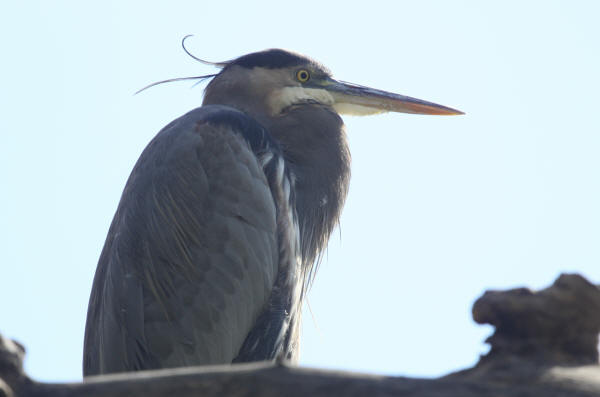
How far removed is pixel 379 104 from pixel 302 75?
51 cm

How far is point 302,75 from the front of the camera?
182 inches

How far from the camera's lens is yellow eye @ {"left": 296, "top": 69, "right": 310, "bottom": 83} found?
462 cm

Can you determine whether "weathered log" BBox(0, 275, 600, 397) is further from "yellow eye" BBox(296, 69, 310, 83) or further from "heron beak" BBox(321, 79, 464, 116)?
"heron beak" BBox(321, 79, 464, 116)

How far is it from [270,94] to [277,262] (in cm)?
114

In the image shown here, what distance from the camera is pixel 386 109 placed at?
4859mm

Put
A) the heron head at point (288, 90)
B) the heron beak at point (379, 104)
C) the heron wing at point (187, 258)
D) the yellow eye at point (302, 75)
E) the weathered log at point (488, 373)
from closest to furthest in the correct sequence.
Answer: the weathered log at point (488, 373)
the heron wing at point (187, 258)
the heron head at point (288, 90)
the yellow eye at point (302, 75)
the heron beak at point (379, 104)

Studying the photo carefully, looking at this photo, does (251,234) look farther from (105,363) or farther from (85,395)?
(85,395)

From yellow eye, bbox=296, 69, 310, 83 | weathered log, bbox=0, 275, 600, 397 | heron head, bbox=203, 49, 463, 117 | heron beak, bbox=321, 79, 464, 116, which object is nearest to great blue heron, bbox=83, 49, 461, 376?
heron head, bbox=203, 49, 463, 117

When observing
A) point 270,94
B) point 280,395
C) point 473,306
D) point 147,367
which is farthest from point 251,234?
point 280,395

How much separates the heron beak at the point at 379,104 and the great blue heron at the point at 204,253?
0.76 metres

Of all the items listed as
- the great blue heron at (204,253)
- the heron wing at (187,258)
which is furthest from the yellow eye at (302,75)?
the heron wing at (187,258)

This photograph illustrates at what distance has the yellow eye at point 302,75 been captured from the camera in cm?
462

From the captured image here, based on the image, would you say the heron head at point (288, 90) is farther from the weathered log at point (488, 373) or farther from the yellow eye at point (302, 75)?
the weathered log at point (488, 373)

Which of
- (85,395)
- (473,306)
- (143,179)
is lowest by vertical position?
(85,395)
